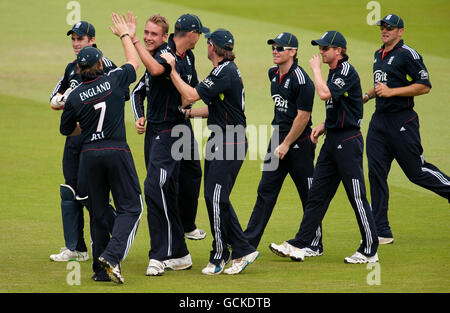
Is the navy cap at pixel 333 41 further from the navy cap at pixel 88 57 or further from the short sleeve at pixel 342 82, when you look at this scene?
the navy cap at pixel 88 57

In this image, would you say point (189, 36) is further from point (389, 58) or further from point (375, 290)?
point (375, 290)

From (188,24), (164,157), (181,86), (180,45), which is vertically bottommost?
(164,157)

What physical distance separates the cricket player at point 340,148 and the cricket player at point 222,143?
0.63 m

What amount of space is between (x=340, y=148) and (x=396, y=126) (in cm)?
134

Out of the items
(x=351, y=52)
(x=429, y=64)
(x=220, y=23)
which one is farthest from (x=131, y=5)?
(x=429, y=64)

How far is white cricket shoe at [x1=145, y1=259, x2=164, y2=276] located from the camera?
28.3ft

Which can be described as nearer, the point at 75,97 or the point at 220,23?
the point at 75,97

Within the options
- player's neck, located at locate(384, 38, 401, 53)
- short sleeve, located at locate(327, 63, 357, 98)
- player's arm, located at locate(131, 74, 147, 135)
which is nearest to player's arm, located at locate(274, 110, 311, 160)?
short sleeve, located at locate(327, 63, 357, 98)

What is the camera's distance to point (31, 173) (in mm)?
13680

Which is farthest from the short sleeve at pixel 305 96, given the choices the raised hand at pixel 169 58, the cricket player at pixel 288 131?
the raised hand at pixel 169 58

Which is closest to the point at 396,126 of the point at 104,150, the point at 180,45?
the point at 180,45

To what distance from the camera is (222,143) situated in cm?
876

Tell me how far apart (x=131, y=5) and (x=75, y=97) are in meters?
20.2

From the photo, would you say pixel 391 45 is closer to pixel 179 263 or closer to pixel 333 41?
pixel 333 41
